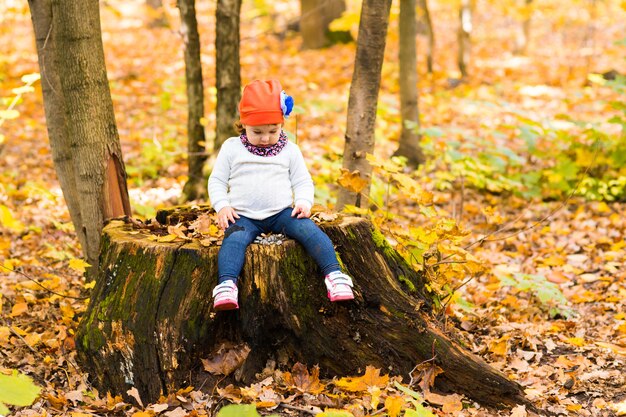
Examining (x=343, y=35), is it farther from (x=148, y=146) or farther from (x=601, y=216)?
(x=601, y=216)

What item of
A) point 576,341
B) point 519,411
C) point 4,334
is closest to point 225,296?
point 519,411

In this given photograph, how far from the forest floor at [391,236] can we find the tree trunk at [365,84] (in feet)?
2.31

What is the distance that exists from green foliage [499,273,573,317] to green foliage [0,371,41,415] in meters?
4.12

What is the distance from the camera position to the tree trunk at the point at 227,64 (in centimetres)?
699

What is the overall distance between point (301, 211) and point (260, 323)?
28.0 inches

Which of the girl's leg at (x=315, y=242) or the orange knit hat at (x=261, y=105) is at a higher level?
the orange knit hat at (x=261, y=105)

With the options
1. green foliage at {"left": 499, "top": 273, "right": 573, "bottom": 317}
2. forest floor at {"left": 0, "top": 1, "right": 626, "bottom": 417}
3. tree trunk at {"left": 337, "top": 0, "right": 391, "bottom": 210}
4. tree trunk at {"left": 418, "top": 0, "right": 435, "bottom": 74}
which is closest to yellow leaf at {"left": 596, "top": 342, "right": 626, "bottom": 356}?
forest floor at {"left": 0, "top": 1, "right": 626, "bottom": 417}

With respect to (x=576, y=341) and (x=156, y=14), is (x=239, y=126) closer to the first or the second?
(x=576, y=341)

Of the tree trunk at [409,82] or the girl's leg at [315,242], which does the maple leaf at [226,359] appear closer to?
the girl's leg at [315,242]

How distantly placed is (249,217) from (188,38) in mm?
4365

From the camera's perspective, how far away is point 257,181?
3.82 meters

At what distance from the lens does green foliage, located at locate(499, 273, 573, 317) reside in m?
5.09

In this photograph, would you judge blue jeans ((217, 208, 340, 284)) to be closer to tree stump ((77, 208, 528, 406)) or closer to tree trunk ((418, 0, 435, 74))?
tree stump ((77, 208, 528, 406))

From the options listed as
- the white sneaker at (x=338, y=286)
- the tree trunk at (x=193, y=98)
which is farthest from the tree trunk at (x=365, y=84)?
the tree trunk at (x=193, y=98)
